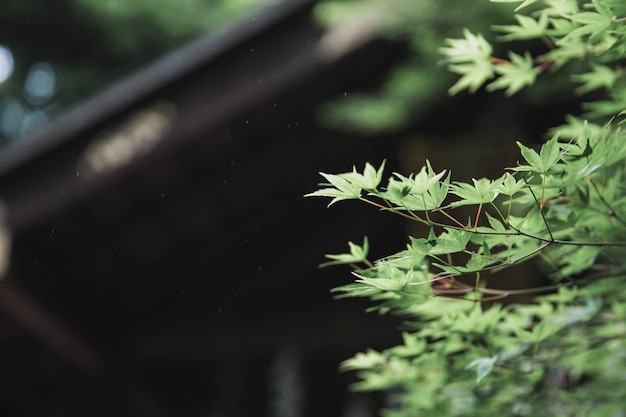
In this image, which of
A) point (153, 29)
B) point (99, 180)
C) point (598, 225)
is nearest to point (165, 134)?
point (99, 180)

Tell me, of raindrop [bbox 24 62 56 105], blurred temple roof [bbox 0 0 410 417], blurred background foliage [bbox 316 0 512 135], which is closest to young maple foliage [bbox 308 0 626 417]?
blurred background foliage [bbox 316 0 512 135]

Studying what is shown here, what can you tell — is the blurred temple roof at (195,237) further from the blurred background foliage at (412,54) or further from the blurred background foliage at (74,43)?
the blurred background foliage at (74,43)

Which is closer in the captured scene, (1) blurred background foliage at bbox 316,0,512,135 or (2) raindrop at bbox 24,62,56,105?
(1) blurred background foliage at bbox 316,0,512,135

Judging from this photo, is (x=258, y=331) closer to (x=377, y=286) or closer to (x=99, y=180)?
(x=99, y=180)

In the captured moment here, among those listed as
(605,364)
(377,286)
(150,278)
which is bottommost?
(605,364)

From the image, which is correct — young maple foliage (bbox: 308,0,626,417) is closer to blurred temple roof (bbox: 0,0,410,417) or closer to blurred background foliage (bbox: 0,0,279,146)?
blurred temple roof (bbox: 0,0,410,417)

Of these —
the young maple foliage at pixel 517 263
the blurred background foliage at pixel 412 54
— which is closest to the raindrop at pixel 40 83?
the blurred background foliage at pixel 412 54

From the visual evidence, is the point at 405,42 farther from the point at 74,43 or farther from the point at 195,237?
the point at 74,43
